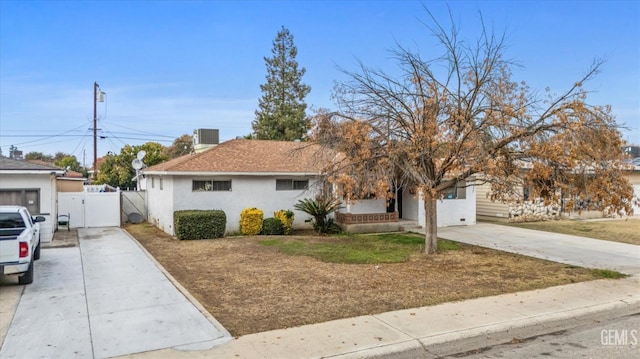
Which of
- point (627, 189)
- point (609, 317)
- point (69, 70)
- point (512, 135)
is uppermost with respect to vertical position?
point (69, 70)

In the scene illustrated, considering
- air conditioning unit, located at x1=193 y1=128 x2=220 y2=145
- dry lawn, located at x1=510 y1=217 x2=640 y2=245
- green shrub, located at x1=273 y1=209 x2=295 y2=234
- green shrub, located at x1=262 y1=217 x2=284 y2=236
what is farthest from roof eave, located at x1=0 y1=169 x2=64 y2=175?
dry lawn, located at x1=510 y1=217 x2=640 y2=245

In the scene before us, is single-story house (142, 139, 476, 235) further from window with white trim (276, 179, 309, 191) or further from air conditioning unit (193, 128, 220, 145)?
air conditioning unit (193, 128, 220, 145)

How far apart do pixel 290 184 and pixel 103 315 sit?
11.8m

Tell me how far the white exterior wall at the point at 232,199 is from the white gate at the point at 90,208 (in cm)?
274

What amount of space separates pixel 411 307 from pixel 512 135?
5.16 meters

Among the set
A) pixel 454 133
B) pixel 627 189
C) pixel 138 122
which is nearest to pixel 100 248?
pixel 454 133

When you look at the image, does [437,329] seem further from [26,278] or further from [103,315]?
[26,278]

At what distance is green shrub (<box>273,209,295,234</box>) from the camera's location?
1723 centimetres

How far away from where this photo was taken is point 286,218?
17.3m

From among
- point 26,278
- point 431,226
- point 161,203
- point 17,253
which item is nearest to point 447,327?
point 431,226

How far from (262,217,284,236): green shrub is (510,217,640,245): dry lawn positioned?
447 inches

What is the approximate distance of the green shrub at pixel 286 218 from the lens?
17234 millimetres

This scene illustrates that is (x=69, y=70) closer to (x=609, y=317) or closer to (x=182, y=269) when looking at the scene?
(x=182, y=269)

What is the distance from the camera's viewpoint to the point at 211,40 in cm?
2034
